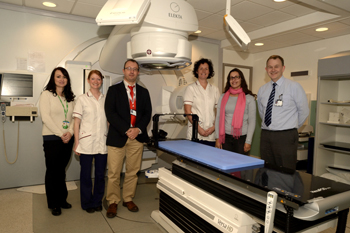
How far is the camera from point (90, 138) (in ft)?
8.14

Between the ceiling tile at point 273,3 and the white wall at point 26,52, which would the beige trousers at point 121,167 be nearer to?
the white wall at point 26,52

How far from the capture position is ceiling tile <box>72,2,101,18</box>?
313 cm

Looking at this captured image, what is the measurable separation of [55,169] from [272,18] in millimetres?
3353

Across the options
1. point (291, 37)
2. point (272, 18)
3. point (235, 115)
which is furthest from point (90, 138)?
point (291, 37)

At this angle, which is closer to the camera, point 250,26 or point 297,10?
point 297,10

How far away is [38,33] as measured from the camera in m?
3.32

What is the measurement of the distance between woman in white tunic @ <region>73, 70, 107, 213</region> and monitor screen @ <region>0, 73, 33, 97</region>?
48.4 inches

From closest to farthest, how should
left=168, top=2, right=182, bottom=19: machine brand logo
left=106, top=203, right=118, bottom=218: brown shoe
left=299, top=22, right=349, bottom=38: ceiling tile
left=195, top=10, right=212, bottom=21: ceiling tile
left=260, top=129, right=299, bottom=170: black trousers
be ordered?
left=168, top=2, right=182, bottom=19: machine brand logo < left=260, top=129, right=299, bottom=170: black trousers < left=106, top=203, right=118, bottom=218: brown shoe < left=195, top=10, right=212, bottom=21: ceiling tile < left=299, top=22, right=349, bottom=38: ceiling tile

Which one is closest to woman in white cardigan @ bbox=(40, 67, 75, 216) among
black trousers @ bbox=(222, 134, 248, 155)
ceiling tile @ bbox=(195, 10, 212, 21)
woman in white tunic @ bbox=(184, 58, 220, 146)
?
woman in white tunic @ bbox=(184, 58, 220, 146)

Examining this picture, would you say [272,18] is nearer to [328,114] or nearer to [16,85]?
[328,114]

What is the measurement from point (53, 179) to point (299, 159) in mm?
3728

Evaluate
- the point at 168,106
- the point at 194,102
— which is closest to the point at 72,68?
the point at 168,106

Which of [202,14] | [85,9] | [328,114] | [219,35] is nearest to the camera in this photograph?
[85,9]

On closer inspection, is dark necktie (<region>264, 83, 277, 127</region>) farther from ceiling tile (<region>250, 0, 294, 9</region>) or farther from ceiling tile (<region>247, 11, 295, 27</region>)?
ceiling tile (<region>247, 11, 295, 27</region>)
